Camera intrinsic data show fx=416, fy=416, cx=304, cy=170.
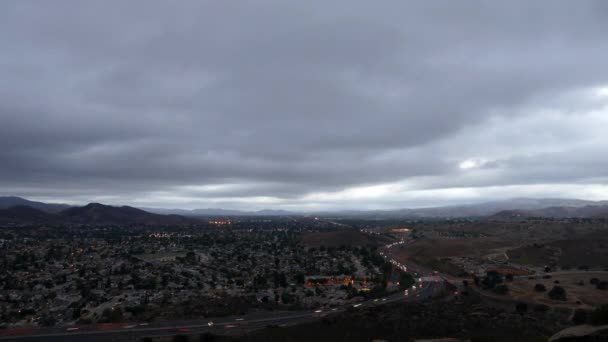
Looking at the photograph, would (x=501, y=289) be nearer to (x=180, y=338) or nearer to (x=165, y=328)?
(x=180, y=338)

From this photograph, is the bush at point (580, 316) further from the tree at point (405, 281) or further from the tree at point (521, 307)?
the tree at point (405, 281)

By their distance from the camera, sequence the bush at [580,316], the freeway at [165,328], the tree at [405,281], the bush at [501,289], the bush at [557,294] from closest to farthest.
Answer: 1. the freeway at [165,328]
2. the bush at [580,316]
3. the bush at [557,294]
4. the bush at [501,289]
5. the tree at [405,281]

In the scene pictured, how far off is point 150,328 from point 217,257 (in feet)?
201

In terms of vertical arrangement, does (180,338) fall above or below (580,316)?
below

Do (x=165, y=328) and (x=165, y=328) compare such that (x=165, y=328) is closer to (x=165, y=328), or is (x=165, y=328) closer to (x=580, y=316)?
(x=165, y=328)

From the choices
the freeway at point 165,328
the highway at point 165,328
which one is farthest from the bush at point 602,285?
the freeway at point 165,328

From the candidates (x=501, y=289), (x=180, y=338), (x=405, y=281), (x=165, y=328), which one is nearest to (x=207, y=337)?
(x=180, y=338)

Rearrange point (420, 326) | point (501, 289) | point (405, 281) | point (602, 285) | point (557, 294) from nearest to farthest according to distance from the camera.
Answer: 1. point (420, 326)
2. point (557, 294)
3. point (501, 289)
4. point (602, 285)
5. point (405, 281)

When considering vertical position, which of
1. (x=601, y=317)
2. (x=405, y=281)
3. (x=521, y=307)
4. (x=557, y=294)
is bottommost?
(x=405, y=281)

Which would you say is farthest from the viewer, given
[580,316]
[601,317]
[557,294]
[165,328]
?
[557,294]

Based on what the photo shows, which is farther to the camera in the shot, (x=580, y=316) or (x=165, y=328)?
(x=580, y=316)

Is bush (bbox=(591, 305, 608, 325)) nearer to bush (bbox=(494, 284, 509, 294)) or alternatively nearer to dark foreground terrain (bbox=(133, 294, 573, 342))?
dark foreground terrain (bbox=(133, 294, 573, 342))

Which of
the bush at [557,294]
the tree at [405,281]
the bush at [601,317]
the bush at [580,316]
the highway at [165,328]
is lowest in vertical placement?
the tree at [405,281]

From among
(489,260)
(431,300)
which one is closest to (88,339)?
(431,300)
